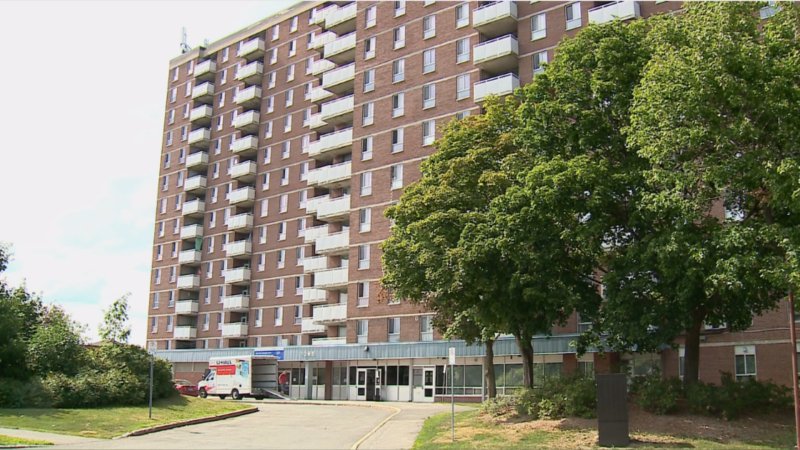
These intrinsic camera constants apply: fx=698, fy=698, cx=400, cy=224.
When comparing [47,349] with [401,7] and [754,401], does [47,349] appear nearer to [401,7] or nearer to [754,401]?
[754,401]

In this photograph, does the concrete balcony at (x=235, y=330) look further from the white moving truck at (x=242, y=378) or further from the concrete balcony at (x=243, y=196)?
the white moving truck at (x=242, y=378)

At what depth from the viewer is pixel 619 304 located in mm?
23234

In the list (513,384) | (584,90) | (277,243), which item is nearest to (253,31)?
(277,243)


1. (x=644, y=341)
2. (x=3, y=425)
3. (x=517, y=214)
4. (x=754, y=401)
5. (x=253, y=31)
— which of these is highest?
(x=253, y=31)

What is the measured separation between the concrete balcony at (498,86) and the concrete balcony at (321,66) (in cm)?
2137

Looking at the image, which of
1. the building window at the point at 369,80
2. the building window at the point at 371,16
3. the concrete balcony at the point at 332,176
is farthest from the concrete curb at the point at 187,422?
the building window at the point at 371,16

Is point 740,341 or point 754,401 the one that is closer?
point 754,401

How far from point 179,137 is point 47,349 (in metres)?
55.1

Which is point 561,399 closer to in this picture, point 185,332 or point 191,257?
point 185,332

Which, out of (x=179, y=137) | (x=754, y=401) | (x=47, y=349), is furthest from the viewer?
(x=179, y=137)

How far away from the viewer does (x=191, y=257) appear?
243 ft

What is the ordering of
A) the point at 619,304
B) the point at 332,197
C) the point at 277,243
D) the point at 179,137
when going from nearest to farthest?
the point at 619,304 < the point at 332,197 < the point at 277,243 < the point at 179,137

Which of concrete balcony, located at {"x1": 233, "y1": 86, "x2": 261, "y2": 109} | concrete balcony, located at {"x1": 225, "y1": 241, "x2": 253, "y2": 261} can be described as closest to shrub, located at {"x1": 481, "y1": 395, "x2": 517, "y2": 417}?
concrete balcony, located at {"x1": 225, "y1": 241, "x2": 253, "y2": 261}

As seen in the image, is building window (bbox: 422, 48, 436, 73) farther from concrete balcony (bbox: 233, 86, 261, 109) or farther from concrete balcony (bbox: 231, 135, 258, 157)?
concrete balcony (bbox: 233, 86, 261, 109)
